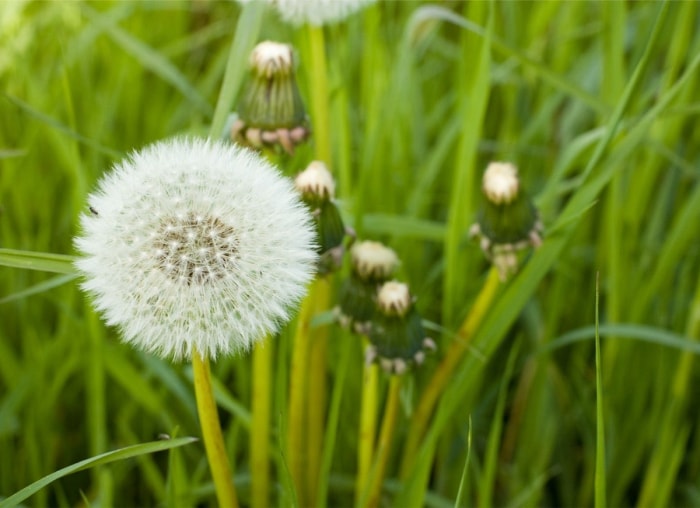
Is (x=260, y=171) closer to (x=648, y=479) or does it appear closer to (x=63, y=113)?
(x=648, y=479)

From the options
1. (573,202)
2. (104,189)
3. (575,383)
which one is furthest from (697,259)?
(104,189)

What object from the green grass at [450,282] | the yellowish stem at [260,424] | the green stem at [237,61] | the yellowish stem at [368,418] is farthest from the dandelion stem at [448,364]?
the green stem at [237,61]

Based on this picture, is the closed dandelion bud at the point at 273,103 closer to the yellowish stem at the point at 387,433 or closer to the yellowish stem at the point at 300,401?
the yellowish stem at the point at 300,401

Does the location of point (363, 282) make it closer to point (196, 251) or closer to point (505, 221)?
point (505, 221)

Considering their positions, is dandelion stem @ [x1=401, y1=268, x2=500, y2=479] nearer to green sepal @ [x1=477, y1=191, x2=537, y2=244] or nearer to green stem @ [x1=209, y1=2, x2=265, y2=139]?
green sepal @ [x1=477, y1=191, x2=537, y2=244]

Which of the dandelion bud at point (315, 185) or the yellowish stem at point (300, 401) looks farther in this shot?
the yellowish stem at point (300, 401)
